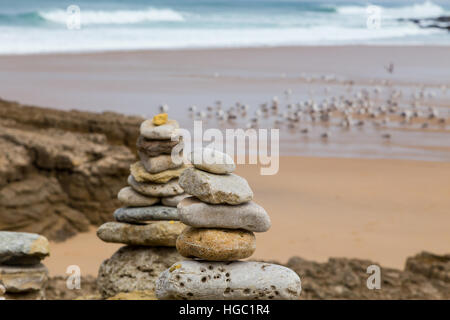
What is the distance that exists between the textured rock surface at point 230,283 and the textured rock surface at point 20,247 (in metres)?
2.34

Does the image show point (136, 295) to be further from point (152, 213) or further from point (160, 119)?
point (160, 119)

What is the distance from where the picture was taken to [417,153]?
55.6 feet

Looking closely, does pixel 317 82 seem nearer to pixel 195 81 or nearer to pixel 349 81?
pixel 349 81

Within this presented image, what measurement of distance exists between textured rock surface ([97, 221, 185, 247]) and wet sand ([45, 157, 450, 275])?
299 cm

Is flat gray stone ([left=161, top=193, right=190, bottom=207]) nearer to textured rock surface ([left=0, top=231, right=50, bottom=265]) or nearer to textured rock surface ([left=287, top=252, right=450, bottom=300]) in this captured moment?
textured rock surface ([left=0, top=231, right=50, bottom=265])

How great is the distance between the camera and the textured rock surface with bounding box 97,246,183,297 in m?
8.00

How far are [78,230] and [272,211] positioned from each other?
3333 millimetres

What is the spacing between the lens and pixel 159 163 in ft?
25.5

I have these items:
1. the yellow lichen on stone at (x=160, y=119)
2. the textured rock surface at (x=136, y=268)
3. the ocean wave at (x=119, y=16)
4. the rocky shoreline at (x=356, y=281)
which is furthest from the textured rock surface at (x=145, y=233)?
the ocean wave at (x=119, y=16)

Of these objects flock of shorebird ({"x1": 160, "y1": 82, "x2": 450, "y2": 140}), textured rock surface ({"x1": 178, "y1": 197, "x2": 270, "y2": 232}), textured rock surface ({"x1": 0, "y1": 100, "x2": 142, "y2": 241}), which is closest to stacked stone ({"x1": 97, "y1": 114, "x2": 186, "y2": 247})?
textured rock surface ({"x1": 178, "y1": 197, "x2": 270, "y2": 232})

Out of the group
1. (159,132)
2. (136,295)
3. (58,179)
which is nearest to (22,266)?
(136,295)

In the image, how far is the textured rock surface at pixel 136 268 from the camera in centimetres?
800

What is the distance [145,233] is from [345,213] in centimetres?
633
